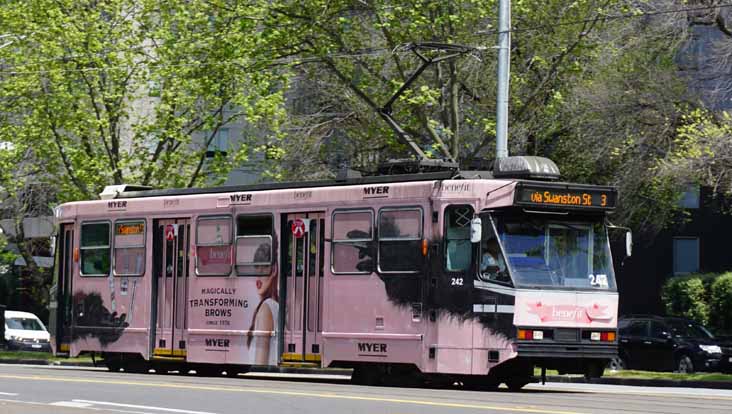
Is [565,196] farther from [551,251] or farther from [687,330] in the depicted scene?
[687,330]

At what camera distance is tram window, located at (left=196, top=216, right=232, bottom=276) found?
24109 millimetres

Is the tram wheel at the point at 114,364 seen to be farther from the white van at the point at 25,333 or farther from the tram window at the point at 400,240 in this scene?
the white van at the point at 25,333

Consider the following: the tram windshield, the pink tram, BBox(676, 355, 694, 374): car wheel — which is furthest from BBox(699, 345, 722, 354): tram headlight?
the tram windshield

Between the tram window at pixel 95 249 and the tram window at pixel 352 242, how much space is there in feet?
19.5

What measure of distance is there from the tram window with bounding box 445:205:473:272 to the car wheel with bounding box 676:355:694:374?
13.8m

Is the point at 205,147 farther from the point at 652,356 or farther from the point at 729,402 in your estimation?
the point at 729,402

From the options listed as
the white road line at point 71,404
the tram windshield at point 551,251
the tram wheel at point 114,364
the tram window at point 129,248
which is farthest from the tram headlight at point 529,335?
the tram wheel at point 114,364

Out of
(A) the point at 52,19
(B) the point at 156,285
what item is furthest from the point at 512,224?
(A) the point at 52,19

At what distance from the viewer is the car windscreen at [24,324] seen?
4691 cm

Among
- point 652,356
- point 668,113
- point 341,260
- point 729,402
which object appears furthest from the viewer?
point 668,113

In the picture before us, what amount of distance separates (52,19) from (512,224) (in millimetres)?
18904

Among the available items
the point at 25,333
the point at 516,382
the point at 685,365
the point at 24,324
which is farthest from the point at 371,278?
the point at 24,324

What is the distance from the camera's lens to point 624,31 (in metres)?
35.8

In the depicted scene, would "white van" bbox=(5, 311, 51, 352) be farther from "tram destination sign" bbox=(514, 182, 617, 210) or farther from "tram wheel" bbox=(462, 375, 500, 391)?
"tram destination sign" bbox=(514, 182, 617, 210)
